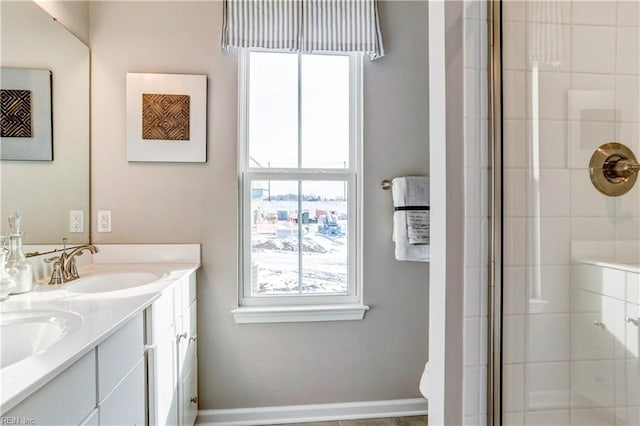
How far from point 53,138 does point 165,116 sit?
0.52 metres

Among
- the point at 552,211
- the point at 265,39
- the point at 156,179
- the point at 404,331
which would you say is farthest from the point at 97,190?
the point at 552,211

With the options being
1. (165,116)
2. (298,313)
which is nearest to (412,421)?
(298,313)

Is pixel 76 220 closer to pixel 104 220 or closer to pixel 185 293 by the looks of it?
pixel 104 220

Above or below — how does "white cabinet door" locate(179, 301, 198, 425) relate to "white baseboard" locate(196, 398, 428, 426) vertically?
above

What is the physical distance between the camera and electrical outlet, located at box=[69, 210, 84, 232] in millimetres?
1702

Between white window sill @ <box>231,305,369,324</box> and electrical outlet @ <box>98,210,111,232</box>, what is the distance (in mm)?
837

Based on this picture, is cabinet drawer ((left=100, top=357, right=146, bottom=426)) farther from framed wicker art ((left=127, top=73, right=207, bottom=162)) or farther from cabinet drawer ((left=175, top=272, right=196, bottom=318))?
framed wicker art ((left=127, top=73, right=207, bottom=162))

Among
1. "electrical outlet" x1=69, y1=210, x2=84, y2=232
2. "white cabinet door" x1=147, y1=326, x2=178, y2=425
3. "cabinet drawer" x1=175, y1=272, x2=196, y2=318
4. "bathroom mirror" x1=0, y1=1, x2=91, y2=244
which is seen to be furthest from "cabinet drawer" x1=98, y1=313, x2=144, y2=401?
"electrical outlet" x1=69, y1=210, x2=84, y2=232

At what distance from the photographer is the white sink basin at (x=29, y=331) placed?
2.78 ft

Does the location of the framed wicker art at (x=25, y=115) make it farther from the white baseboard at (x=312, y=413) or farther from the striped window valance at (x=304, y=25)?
the white baseboard at (x=312, y=413)

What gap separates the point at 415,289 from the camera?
2.05 m

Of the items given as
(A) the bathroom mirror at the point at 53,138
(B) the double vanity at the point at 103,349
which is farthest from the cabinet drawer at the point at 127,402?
(A) the bathroom mirror at the point at 53,138

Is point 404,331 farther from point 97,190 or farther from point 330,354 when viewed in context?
point 97,190

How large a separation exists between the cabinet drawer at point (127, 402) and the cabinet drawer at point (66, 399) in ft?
0.31
